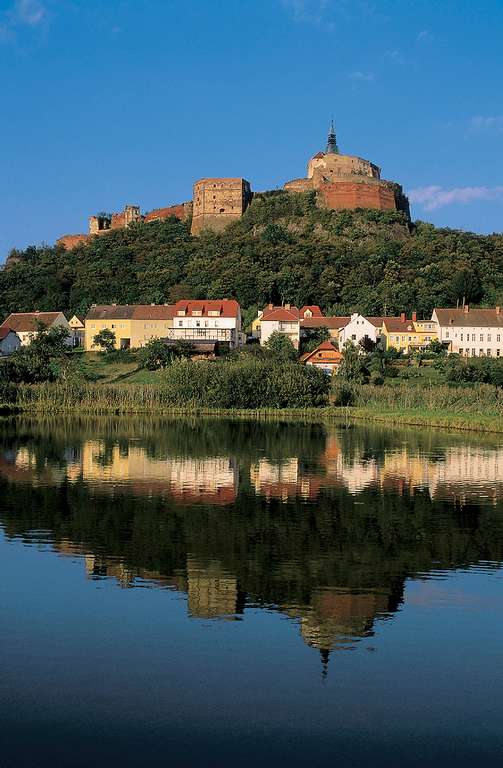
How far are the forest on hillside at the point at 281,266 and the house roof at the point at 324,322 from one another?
418cm

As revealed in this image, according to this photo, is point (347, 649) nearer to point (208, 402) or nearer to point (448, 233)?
point (208, 402)

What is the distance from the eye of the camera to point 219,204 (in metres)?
84.4

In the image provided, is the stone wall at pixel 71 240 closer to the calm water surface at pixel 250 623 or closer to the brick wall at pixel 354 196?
the brick wall at pixel 354 196

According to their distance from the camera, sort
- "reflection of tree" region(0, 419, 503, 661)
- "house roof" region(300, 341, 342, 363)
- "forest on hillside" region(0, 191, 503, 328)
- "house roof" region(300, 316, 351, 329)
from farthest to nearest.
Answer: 1. "forest on hillside" region(0, 191, 503, 328)
2. "house roof" region(300, 316, 351, 329)
3. "house roof" region(300, 341, 342, 363)
4. "reflection of tree" region(0, 419, 503, 661)

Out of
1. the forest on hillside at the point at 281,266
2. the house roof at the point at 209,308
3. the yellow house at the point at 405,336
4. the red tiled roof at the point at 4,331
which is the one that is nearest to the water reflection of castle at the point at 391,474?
the yellow house at the point at 405,336

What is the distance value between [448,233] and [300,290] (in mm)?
18285

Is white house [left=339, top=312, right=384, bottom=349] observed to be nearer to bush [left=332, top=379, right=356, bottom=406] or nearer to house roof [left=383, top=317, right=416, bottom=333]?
house roof [left=383, top=317, right=416, bottom=333]

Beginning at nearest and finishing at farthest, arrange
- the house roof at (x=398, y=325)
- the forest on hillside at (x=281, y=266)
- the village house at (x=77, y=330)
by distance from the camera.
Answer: the house roof at (x=398, y=325)
the village house at (x=77, y=330)
the forest on hillside at (x=281, y=266)

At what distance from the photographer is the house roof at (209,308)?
58537mm

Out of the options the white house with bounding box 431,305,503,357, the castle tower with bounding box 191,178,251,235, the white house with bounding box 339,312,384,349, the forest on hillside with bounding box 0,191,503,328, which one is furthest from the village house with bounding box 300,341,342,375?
the castle tower with bounding box 191,178,251,235

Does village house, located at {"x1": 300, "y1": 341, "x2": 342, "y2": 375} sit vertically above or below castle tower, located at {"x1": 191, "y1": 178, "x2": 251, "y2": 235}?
below

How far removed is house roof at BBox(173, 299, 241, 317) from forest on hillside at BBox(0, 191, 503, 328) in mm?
5411

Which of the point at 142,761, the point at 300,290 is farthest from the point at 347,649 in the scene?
the point at 300,290

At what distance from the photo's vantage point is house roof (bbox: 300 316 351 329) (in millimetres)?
59669
